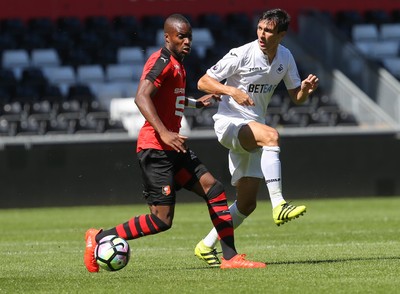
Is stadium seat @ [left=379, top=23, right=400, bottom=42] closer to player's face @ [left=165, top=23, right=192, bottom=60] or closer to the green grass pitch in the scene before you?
the green grass pitch

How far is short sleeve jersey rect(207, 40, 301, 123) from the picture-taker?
10.6 m

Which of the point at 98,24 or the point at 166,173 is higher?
the point at 166,173

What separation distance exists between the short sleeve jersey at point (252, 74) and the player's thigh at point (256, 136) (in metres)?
0.32

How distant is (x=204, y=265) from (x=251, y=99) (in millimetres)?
1608

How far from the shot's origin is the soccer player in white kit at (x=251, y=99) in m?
10.3

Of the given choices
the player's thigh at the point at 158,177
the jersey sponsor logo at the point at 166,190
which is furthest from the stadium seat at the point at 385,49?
the jersey sponsor logo at the point at 166,190

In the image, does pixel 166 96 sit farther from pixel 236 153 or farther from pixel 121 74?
pixel 121 74

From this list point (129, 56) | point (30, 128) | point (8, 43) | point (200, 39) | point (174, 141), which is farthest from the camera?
point (200, 39)

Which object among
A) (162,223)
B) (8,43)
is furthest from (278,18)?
(8,43)

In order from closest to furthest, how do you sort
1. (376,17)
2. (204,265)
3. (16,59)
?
(204,265), (16,59), (376,17)

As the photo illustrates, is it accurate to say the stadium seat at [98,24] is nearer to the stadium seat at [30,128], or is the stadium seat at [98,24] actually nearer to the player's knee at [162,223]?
the stadium seat at [30,128]

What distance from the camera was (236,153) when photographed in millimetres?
10891

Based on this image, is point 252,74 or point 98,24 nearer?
point 252,74

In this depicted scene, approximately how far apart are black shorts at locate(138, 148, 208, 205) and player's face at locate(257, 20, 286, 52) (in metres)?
1.38
